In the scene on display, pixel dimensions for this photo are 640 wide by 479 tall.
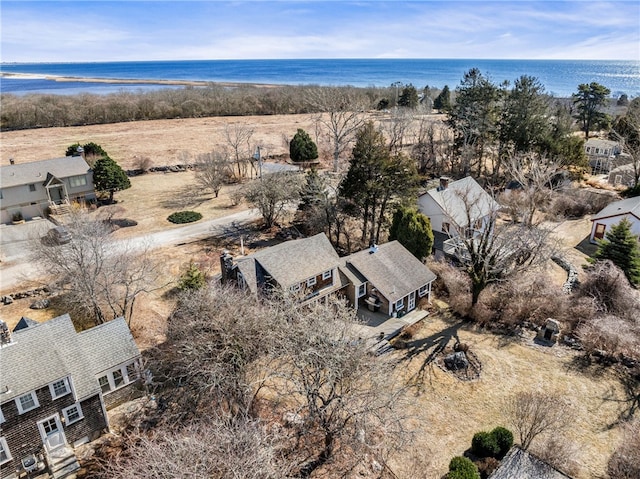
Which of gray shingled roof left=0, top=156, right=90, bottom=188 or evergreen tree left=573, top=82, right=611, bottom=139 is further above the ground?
evergreen tree left=573, top=82, right=611, bottom=139

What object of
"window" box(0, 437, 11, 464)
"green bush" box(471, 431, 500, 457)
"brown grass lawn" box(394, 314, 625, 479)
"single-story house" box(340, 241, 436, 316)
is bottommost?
"brown grass lawn" box(394, 314, 625, 479)

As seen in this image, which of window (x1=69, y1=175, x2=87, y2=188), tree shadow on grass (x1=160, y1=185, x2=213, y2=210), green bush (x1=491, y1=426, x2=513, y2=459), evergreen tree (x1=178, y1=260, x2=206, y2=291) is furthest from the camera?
tree shadow on grass (x1=160, y1=185, x2=213, y2=210)

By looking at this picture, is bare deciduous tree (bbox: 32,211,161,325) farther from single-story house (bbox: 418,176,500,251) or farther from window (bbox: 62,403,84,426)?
single-story house (bbox: 418,176,500,251)

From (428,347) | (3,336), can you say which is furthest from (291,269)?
(3,336)

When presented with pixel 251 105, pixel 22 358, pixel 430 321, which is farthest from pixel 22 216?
pixel 251 105

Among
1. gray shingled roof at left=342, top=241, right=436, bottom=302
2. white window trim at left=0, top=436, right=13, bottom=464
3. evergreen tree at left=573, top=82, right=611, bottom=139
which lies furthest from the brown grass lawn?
evergreen tree at left=573, top=82, right=611, bottom=139
